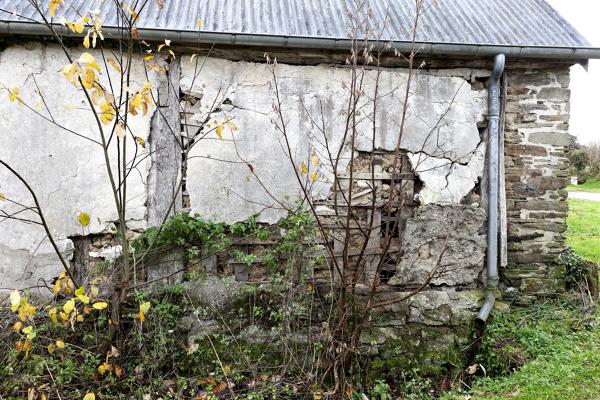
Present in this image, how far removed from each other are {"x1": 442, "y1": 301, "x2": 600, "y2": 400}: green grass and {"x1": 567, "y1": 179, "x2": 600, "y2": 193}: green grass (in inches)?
626

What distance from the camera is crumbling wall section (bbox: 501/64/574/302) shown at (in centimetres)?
482

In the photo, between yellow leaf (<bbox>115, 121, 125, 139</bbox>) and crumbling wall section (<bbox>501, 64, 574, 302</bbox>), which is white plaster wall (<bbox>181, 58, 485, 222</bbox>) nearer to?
crumbling wall section (<bbox>501, 64, 574, 302</bbox>)

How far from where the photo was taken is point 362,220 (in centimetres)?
464

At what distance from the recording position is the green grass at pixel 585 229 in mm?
7242

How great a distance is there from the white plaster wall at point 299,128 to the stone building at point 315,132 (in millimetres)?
14

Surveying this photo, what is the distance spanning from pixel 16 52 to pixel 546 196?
5.60 metres

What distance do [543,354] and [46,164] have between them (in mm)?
4992

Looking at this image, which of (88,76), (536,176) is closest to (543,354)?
(536,176)

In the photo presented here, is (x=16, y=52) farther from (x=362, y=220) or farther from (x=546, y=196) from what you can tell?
(x=546, y=196)

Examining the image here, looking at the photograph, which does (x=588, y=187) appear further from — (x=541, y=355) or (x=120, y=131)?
(x=120, y=131)

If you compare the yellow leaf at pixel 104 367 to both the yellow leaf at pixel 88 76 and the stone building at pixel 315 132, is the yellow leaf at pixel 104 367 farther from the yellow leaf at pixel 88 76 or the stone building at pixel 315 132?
the yellow leaf at pixel 88 76

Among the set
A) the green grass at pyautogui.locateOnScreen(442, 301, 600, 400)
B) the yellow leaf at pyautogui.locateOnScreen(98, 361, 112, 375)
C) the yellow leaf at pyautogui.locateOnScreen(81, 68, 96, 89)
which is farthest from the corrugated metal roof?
the yellow leaf at pyautogui.locateOnScreen(98, 361, 112, 375)

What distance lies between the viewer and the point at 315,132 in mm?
4613

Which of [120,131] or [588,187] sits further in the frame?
[588,187]
